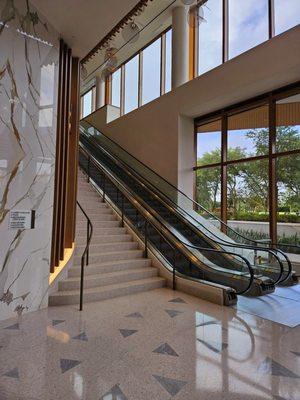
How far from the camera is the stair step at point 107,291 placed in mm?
4266

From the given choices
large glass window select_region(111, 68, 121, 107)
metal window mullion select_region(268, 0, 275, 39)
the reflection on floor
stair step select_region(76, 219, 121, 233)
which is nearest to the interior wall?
stair step select_region(76, 219, 121, 233)

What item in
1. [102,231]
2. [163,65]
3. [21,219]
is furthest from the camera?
[163,65]

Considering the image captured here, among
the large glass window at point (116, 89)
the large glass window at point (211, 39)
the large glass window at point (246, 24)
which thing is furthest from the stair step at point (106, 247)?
the large glass window at point (116, 89)

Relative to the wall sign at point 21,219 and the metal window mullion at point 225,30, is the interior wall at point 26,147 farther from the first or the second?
the metal window mullion at point 225,30

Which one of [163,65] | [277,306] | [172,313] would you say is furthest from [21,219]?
[163,65]

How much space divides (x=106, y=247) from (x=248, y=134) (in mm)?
4875

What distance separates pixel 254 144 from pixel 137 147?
14.1ft

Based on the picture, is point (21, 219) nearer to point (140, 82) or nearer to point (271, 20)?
point (271, 20)

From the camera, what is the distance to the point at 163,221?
6785 millimetres

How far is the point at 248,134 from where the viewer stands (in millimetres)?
7934

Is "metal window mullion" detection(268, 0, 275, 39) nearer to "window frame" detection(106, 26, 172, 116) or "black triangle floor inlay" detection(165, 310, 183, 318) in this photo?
"window frame" detection(106, 26, 172, 116)

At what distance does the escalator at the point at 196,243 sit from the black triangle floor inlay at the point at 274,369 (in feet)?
6.54

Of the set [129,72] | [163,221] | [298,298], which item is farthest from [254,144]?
[129,72]

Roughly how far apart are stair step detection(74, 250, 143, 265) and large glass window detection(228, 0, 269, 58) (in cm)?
585
